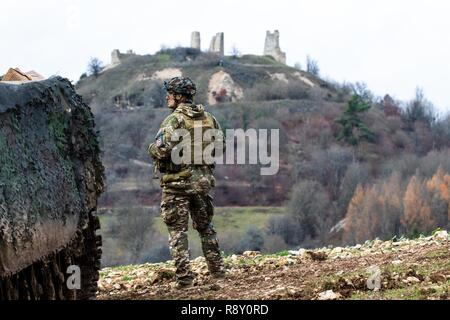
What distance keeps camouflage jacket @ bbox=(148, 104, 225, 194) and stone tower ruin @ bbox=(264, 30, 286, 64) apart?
149 metres

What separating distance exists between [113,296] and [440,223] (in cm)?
6969

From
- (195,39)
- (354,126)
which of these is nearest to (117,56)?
(195,39)

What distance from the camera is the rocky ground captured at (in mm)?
9070

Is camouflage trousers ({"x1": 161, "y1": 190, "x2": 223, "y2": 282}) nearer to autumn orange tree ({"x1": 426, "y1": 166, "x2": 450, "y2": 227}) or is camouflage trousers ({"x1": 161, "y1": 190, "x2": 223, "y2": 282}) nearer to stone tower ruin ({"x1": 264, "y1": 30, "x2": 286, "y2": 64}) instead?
autumn orange tree ({"x1": 426, "y1": 166, "x2": 450, "y2": 227})

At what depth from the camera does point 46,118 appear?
30.0ft

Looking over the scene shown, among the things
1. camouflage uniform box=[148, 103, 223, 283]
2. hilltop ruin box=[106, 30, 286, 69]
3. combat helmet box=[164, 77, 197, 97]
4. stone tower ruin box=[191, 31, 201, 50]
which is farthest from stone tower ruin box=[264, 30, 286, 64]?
camouflage uniform box=[148, 103, 223, 283]

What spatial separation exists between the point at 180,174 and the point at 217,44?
489ft

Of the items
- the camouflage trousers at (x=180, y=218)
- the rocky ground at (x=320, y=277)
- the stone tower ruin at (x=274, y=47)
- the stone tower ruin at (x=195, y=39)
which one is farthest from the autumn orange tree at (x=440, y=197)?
the stone tower ruin at (x=195, y=39)

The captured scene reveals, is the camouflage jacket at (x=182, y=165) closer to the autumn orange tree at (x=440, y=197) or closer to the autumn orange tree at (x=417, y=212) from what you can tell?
the autumn orange tree at (x=417, y=212)

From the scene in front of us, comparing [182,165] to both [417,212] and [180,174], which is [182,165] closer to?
[180,174]

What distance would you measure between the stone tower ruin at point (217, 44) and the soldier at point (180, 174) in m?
146

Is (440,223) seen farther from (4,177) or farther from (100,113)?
(4,177)

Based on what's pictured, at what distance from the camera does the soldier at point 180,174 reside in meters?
10.9

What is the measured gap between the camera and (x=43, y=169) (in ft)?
29.0
